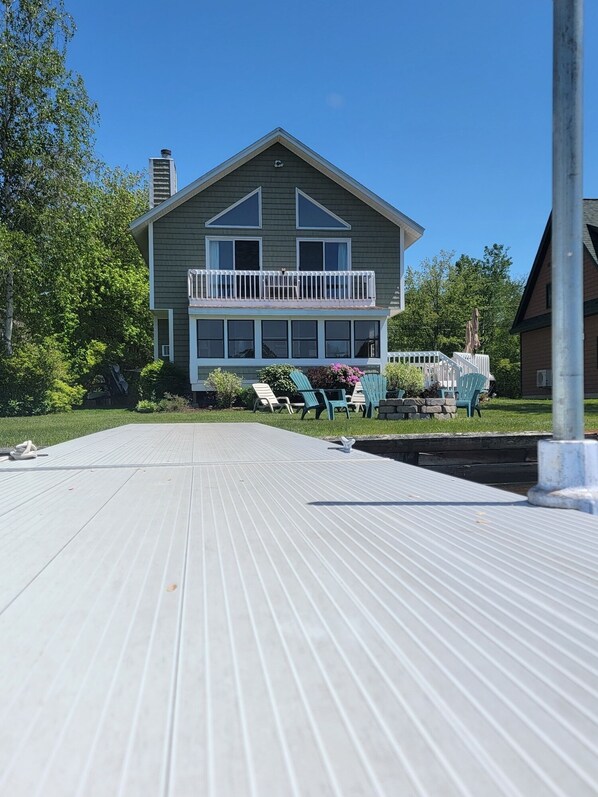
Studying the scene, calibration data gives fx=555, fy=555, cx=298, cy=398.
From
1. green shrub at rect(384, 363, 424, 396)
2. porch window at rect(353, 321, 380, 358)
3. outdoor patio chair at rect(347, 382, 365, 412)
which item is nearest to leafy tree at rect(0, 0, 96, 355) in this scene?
porch window at rect(353, 321, 380, 358)

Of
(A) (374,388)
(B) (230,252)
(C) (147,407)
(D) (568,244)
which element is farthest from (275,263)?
(D) (568,244)

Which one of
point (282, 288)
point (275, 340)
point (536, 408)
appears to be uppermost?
point (282, 288)

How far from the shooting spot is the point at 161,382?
16.2m

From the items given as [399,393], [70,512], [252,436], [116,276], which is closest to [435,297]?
[116,276]

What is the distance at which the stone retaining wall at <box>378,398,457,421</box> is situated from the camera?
1046cm

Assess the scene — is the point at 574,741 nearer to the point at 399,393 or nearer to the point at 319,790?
the point at 319,790

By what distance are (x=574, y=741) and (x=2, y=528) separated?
8.10ft

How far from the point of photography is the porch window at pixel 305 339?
17172mm

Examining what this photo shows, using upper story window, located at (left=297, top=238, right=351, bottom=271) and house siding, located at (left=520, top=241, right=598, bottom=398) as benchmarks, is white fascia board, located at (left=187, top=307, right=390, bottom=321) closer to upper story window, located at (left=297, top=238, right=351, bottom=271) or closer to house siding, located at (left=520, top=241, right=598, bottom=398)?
upper story window, located at (left=297, top=238, right=351, bottom=271)

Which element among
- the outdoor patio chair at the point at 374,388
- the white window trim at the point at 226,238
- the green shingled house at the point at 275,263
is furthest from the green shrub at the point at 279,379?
the outdoor patio chair at the point at 374,388

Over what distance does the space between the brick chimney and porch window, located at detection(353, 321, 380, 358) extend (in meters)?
8.56

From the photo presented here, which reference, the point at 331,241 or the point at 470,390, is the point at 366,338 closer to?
the point at 331,241

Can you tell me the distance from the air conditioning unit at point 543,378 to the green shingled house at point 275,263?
7.56m

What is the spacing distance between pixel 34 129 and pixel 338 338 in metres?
10.4
